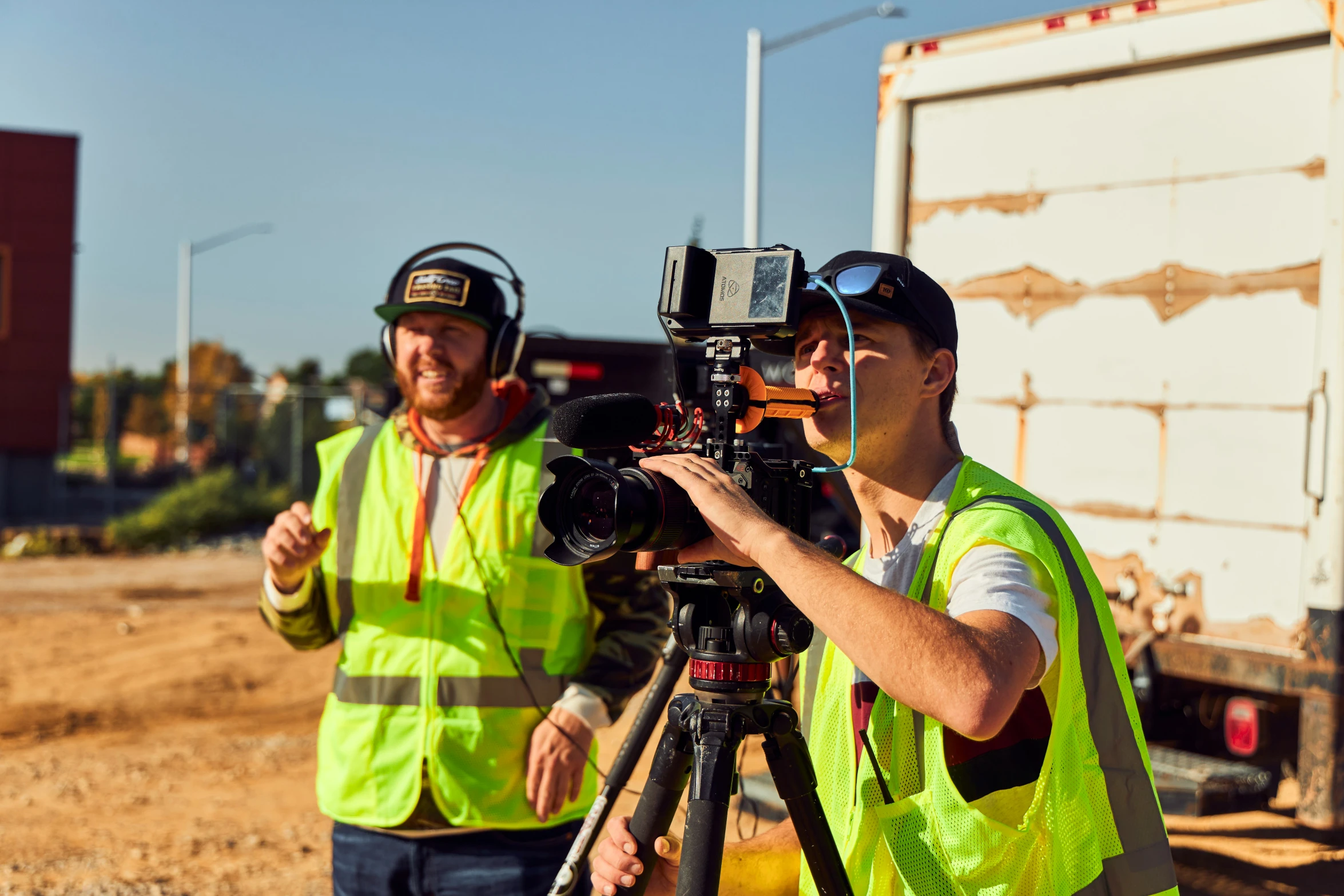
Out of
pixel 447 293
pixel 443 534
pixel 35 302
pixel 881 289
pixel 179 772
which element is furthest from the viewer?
pixel 35 302

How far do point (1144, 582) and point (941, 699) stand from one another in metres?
3.90

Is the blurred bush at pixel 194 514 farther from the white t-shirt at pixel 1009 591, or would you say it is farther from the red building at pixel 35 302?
the white t-shirt at pixel 1009 591

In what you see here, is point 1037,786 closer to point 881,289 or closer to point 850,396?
point 850,396

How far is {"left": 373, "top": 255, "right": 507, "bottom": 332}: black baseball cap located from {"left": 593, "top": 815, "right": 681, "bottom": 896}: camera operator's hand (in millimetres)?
1669

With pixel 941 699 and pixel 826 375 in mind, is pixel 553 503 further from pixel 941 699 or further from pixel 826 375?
pixel 941 699

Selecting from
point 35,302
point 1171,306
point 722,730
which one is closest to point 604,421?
point 722,730

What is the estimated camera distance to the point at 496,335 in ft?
11.2

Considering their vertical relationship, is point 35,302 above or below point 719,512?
above

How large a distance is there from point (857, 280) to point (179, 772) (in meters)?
6.91

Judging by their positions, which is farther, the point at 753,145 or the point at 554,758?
the point at 753,145

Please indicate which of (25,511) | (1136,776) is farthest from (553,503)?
(25,511)

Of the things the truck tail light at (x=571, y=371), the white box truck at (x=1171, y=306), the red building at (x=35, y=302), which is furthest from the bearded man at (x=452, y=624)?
the red building at (x=35, y=302)

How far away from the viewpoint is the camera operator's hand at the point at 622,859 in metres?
1.95

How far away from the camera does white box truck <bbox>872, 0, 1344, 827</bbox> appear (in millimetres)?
4500
